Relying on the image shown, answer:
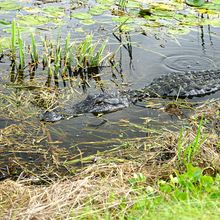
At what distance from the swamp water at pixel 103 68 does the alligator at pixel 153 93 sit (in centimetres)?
9

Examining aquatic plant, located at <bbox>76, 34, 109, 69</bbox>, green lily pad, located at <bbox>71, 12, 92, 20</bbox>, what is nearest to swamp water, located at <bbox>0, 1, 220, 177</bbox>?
green lily pad, located at <bbox>71, 12, 92, 20</bbox>

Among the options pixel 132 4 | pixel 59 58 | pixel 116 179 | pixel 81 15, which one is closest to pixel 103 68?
pixel 59 58

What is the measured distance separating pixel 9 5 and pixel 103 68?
8.88 feet

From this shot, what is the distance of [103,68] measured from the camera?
5.97 metres

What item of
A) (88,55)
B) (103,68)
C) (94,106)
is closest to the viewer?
(94,106)

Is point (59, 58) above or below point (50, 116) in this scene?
above

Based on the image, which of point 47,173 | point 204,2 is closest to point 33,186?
point 47,173

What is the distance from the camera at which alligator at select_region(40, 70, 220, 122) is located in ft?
15.6

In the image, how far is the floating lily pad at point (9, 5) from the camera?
7.44 m

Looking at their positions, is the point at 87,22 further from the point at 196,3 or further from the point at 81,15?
the point at 196,3

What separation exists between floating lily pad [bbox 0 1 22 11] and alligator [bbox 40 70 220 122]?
3355 mm

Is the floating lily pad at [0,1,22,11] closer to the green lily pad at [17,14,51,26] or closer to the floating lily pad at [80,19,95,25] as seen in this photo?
the green lily pad at [17,14,51,26]

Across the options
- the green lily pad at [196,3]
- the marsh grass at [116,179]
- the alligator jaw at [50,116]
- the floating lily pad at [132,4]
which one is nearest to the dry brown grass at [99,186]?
the marsh grass at [116,179]

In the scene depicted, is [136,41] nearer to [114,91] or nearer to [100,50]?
[100,50]
